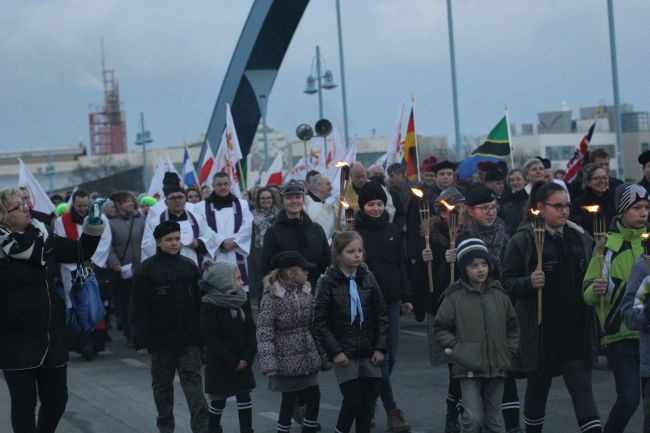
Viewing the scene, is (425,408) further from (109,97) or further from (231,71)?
(109,97)

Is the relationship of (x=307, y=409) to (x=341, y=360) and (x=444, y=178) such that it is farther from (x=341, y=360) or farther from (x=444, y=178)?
(x=444, y=178)

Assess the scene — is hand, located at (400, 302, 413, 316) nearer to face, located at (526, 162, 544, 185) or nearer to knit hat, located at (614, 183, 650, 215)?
knit hat, located at (614, 183, 650, 215)

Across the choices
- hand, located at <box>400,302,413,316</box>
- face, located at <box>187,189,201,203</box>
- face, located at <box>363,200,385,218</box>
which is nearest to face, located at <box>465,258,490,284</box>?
hand, located at <box>400,302,413,316</box>

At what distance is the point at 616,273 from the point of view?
7684mm

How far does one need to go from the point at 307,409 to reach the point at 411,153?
1007 centimetres

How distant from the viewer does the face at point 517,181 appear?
12859mm

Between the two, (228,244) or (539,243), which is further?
(228,244)

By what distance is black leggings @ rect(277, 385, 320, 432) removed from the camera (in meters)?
8.38

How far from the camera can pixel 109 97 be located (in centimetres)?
19838

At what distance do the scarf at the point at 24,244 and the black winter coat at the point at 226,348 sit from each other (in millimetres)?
1616

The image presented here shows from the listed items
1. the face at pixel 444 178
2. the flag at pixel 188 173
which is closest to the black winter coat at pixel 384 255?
the face at pixel 444 178

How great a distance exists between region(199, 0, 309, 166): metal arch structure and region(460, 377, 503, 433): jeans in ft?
73.0

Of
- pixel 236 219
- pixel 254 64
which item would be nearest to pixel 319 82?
pixel 254 64

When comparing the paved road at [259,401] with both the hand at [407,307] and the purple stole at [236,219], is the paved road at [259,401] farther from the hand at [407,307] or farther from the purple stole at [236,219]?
the purple stole at [236,219]
